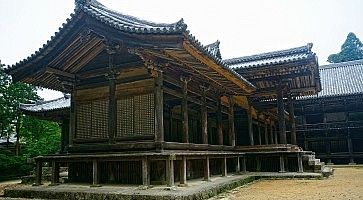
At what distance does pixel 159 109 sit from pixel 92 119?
309cm

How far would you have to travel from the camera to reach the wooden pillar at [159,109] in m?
9.25

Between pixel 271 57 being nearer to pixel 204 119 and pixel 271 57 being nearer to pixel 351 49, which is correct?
pixel 204 119

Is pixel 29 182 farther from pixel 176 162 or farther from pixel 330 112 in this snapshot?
pixel 330 112

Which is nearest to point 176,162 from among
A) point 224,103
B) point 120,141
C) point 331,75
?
point 120,141

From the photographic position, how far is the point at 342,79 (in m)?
31.8

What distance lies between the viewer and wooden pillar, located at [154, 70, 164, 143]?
364 inches

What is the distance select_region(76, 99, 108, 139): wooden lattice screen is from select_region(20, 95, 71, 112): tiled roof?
10479 millimetres

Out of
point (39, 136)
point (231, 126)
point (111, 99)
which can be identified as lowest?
point (39, 136)

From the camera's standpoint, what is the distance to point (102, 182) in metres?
10.3

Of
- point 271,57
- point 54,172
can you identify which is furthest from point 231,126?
point 54,172

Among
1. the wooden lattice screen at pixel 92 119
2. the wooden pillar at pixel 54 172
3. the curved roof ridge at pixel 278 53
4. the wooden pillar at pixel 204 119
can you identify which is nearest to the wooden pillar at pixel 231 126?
the wooden pillar at pixel 204 119

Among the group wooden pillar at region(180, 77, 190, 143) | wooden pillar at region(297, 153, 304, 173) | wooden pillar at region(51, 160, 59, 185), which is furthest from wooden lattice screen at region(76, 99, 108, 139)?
wooden pillar at region(297, 153, 304, 173)

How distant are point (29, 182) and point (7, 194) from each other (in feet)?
38.7

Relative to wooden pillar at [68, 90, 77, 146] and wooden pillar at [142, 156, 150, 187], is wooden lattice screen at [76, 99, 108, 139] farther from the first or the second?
wooden pillar at [142, 156, 150, 187]
